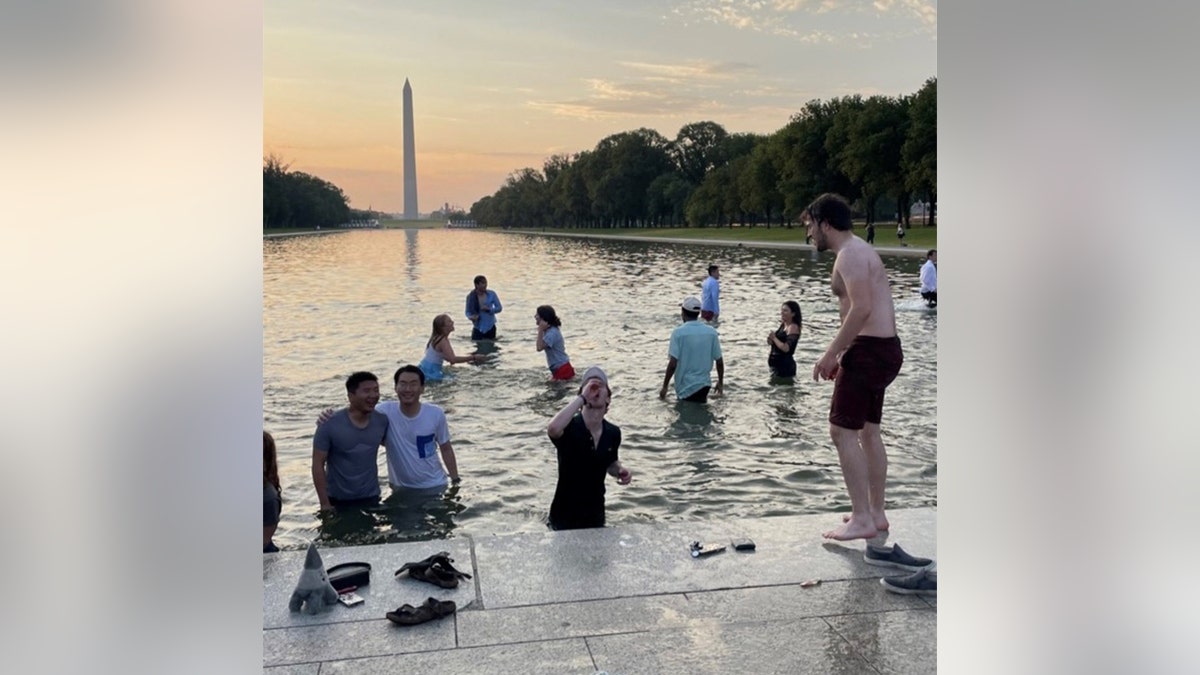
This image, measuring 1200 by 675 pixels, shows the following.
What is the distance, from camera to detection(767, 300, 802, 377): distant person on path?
1430 cm

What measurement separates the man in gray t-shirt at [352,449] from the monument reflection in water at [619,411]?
0.66 ft

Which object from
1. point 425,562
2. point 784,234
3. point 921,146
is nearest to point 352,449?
point 425,562

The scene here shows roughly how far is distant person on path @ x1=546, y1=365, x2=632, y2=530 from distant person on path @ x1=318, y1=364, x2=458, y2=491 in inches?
65.3

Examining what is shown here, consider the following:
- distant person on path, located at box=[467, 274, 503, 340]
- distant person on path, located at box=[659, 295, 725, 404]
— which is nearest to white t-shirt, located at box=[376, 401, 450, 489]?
distant person on path, located at box=[659, 295, 725, 404]

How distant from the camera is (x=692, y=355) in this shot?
41.8 ft

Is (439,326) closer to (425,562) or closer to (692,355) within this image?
(692,355)

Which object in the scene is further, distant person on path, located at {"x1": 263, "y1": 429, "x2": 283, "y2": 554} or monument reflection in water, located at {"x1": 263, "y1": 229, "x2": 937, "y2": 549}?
monument reflection in water, located at {"x1": 263, "y1": 229, "x2": 937, "y2": 549}

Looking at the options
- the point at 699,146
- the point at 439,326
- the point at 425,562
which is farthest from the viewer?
the point at 699,146

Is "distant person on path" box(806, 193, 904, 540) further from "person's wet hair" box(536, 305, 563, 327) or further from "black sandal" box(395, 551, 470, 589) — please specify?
"person's wet hair" box(536, 305, 563, 327)


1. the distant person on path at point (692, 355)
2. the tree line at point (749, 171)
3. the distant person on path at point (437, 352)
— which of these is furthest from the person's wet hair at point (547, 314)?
the tree line at point (749, 171)

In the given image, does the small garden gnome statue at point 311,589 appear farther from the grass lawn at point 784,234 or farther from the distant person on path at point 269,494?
the grass lawn at point 784,234

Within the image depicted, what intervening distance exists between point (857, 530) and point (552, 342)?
9320 millimetres

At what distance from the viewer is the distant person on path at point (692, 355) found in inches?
487
